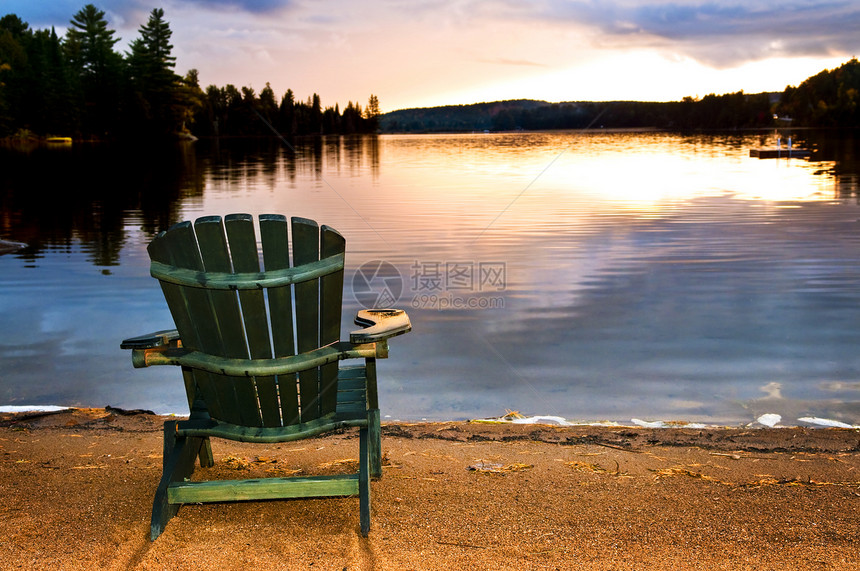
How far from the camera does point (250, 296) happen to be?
269 cm

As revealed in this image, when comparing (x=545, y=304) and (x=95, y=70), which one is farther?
(x=95, y=70)

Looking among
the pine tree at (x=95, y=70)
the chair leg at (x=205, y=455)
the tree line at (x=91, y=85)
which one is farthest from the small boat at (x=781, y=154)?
the pine tree at (x=95, y=70)

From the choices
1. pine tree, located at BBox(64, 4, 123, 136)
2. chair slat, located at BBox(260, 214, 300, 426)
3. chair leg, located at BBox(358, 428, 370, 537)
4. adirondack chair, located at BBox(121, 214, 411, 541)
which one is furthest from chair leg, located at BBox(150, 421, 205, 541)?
pine tree, located at BBox(64, 4, 123, 136)

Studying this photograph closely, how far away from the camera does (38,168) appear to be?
3631 cm

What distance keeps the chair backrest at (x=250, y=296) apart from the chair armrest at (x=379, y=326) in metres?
0.15

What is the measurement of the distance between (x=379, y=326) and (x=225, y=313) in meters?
0.63

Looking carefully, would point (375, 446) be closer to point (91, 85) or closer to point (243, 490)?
point (243, 490)

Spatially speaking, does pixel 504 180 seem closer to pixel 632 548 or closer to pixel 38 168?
pixel 38 168

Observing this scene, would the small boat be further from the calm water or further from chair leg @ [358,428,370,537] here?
chair leg @ [358,428,370,537]

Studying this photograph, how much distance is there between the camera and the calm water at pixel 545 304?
5.30 metres

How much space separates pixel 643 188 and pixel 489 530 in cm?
2365

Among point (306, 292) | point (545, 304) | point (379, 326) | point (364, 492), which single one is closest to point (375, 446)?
point (364, 492)

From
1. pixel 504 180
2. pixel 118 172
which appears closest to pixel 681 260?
pixel 504 180

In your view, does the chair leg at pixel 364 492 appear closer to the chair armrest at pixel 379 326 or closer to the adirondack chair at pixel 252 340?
the adirondack chair at pixel 252 340
